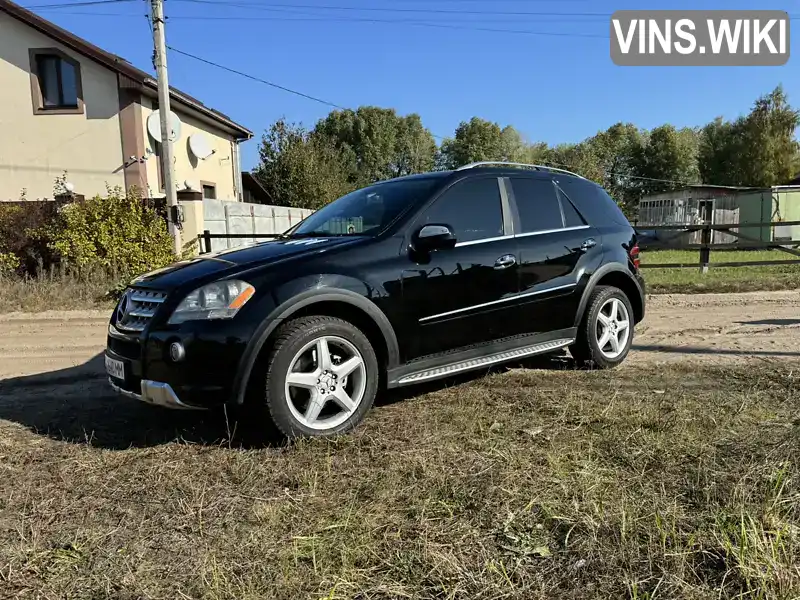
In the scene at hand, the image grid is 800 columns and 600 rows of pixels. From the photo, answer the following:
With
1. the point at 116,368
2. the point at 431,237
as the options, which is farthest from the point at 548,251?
the point at 116,368

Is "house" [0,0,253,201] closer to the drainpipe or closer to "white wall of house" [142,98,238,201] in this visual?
"white wall of house" [142,98,238,201]

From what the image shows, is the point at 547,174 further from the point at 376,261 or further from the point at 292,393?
the point at 292,393

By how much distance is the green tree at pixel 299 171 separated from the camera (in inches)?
1128

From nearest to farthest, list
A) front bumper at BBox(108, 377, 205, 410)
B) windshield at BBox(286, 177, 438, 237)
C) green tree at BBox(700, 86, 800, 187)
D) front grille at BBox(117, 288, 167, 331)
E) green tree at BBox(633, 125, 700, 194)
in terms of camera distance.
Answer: front bumper at BBox(108, 377, 205, 410) → front grille at BBox(117, 288, 167, 331) → windshield at BBox(286, 177, 438, 237) → green tree at BBox(700, 86, 800, 187) → green tree at BBox(633, 125, 700, 194)

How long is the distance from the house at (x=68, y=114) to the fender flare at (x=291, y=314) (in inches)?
536

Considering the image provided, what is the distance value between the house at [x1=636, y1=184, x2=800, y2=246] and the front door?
18064 mm

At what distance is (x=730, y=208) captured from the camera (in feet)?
96.8

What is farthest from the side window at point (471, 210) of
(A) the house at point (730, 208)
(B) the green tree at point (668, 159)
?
(B) the green tree at point (668, 159)

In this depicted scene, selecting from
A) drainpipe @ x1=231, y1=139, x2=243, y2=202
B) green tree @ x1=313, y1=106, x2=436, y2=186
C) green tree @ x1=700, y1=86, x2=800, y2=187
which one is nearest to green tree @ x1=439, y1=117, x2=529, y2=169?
green tree @ x1=313, y1=106, x2=436, y2=186

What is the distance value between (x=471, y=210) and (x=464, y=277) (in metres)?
0.60

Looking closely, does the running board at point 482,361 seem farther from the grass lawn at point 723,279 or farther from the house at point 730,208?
the house at point 730,208

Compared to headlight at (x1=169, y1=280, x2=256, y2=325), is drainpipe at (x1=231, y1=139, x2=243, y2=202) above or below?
above

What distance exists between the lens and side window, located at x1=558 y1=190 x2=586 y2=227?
16.7 feet

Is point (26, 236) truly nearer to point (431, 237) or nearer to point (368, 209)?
point (368, 209)
